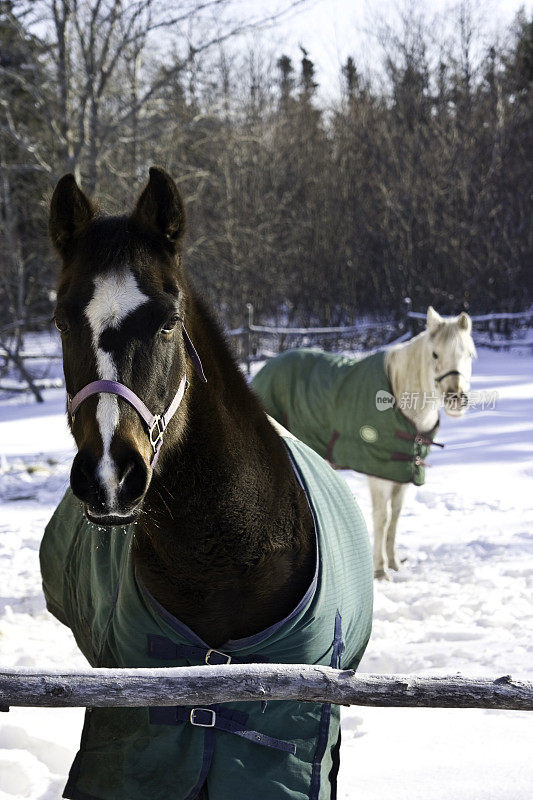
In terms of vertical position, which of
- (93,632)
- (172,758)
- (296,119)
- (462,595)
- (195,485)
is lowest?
(462,595)

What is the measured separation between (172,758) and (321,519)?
2.35 ft

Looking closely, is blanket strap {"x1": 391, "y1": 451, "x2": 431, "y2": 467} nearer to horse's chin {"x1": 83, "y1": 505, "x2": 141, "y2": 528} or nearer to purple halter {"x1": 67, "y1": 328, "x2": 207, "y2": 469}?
purple halter {"x1": 67, "y1": 328, "x2": 207, "y2": 469}

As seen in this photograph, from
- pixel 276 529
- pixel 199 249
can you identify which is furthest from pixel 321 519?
pixel 199 249

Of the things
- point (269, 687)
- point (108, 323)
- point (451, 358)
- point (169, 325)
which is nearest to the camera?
point (269, 687)

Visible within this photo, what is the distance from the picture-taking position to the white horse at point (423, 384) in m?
4.82

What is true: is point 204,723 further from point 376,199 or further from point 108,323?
point 376,199

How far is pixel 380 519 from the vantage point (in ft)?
16.5

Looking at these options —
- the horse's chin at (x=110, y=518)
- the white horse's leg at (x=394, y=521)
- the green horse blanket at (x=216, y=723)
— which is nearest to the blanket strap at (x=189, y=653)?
the green horse blanket at (x=216, y=723)

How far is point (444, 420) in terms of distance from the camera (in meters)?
9.97

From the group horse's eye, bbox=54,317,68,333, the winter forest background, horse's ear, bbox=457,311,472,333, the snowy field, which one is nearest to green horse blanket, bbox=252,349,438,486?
horse's ear, bbox=457,311,472,333

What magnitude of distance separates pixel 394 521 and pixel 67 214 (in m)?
3.93

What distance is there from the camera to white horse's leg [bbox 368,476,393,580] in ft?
15.5

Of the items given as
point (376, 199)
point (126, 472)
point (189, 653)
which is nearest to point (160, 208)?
point (126, 472)

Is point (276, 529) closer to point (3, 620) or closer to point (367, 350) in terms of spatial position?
point (3, 620)
